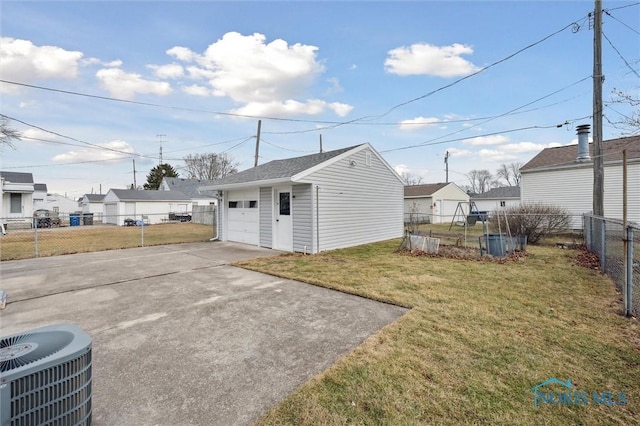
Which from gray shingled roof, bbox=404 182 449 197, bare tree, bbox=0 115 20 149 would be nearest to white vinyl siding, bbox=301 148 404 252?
gray shingled roof, bbox=404 182 449 197

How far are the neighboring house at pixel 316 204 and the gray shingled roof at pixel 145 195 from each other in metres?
19.7

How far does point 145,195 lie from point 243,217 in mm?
22358

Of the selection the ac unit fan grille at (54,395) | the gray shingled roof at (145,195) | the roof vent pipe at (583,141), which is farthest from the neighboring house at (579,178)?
the gray shingled roof at (145,195)

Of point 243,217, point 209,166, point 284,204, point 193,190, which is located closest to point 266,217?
point 284,204

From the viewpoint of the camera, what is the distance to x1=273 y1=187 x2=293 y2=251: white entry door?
1009cm

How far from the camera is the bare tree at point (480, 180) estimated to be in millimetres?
58656

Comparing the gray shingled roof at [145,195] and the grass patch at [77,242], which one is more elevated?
the gray shingled roof at [145,195]

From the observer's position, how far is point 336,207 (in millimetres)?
10367

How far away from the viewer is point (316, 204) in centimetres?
948

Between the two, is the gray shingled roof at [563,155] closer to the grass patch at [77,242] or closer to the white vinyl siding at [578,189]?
the white vinyl siding at [578,189]

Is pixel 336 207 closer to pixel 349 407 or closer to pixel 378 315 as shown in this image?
pixel 378 315

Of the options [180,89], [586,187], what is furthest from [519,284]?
[180,89]

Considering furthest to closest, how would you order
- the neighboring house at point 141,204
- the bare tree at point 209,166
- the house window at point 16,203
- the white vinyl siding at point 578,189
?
the bare tree at point 209,166
the neighboring house at point 141,204
the house window at point 16,203
the white vinyl siding at point 578,189

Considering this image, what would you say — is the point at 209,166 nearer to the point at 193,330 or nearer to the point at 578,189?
the point at 578,189
